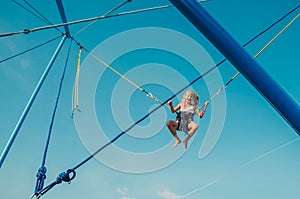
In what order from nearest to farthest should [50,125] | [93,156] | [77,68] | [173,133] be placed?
[93,156]
[50,125]
[173,133]
[77,68]

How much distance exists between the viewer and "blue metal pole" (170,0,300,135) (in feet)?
3.84

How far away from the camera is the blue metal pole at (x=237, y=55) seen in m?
1.17

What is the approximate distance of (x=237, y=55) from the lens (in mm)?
1197

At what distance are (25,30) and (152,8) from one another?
146cm

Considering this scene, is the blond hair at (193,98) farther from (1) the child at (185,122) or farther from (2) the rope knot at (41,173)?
(2) the rope knot at (41,173)

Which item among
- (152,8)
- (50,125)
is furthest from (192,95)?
(50,125)

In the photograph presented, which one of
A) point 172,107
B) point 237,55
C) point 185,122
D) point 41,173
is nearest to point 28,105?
point 41,173

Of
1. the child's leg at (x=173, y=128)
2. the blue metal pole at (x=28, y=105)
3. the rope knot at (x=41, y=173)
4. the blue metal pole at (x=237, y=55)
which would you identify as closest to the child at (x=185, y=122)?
the child's leg at (x=173, y=128)

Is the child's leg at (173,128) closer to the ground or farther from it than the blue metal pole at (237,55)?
farther from it

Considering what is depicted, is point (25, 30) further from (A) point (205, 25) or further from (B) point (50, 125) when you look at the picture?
(A) point (205, 25)

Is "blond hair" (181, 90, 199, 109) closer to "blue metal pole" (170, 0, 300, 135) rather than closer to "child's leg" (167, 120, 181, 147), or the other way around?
"child's leg" (167, 120, 181, 147)

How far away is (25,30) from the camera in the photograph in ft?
10.5

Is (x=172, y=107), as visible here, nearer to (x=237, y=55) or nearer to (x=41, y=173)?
(x=41, y=173)

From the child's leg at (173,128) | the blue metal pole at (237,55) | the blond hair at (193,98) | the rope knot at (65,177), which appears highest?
the blond hair at (193,98)
